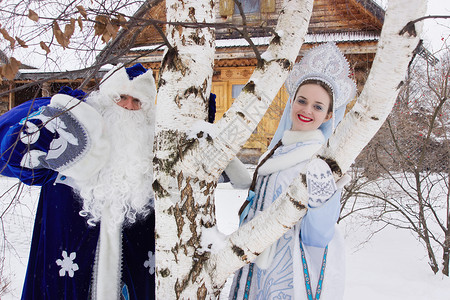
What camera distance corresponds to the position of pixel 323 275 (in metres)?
1.64

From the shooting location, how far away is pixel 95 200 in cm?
177

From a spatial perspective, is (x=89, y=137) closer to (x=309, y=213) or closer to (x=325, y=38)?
(x=309, y=213)

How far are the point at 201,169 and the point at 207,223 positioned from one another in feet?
0.74

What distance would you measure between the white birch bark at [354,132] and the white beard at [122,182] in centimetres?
63

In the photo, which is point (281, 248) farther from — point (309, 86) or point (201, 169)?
point (309, 86)

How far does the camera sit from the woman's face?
1805 mm

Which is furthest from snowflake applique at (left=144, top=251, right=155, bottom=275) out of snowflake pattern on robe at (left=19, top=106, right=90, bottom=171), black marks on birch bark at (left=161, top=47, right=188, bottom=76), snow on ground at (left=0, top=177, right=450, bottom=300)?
snow on ground at (left=0, top=177, right=450, bottom=300)

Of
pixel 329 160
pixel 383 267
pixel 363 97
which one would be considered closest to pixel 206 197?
pixel 329 160

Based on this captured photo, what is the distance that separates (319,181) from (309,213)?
0.34m

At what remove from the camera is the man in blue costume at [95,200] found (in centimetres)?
170

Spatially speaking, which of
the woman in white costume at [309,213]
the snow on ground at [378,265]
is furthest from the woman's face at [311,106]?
the snow on ground at [378,265]

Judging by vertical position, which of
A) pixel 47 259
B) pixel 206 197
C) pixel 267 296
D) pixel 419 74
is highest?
pixel 419 74

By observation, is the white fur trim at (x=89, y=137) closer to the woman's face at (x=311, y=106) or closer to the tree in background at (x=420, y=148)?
the woman's face at (x=311, y=106)

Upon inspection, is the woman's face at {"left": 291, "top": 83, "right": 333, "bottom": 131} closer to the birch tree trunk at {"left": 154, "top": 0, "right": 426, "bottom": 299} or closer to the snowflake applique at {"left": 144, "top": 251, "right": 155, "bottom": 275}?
the birch tree trunk at {"left": 154, "top": 0, "right": 426, "bottom": 299}
